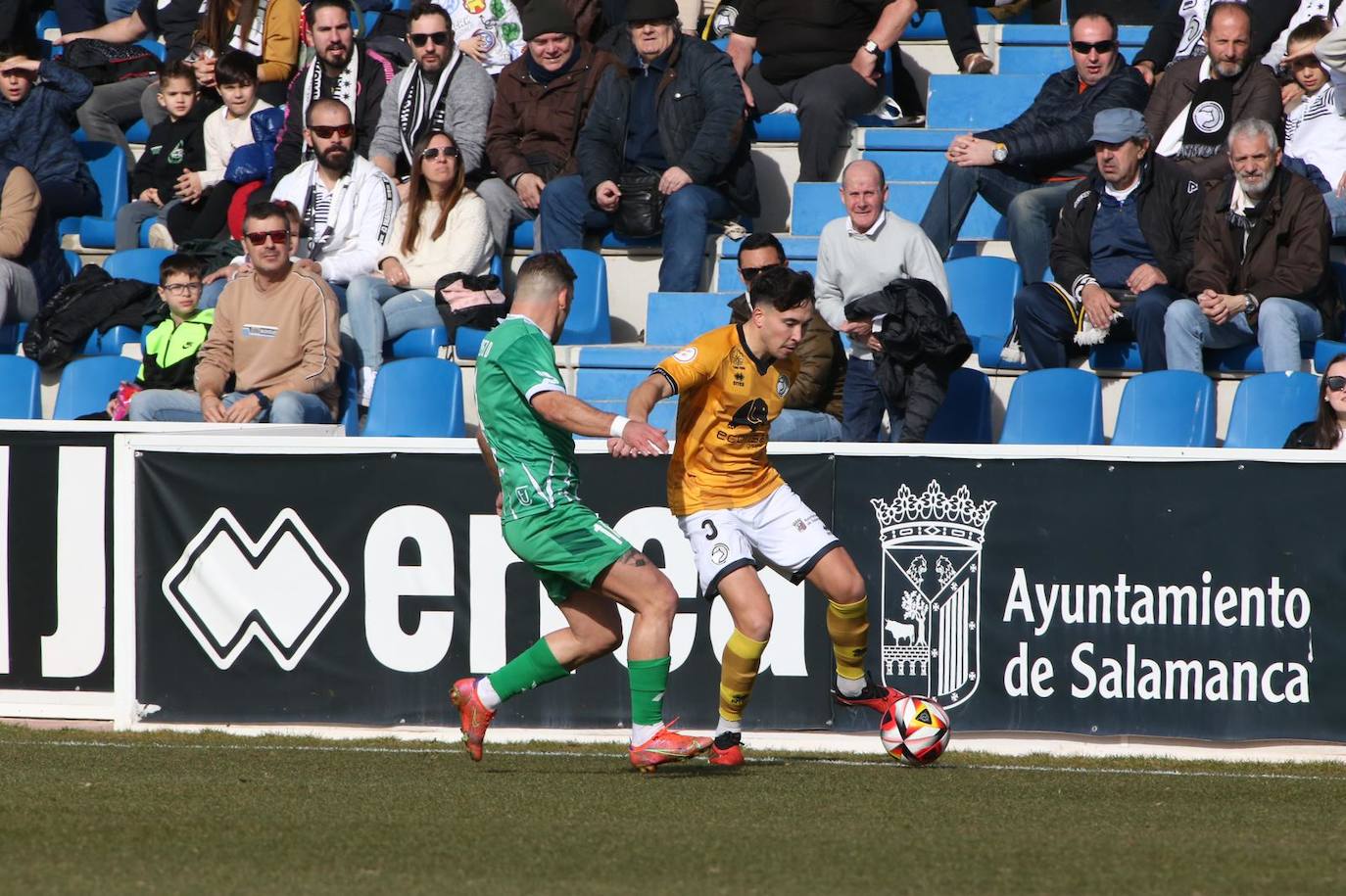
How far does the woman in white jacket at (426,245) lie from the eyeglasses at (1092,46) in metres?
3.96

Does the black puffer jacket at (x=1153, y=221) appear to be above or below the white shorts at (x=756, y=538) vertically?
above

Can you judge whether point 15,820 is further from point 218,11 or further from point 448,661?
point 218,11

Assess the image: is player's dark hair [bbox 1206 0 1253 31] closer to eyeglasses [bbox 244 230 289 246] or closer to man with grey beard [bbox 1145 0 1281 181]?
man with grey beard [bbox 1145 0 1281 181]

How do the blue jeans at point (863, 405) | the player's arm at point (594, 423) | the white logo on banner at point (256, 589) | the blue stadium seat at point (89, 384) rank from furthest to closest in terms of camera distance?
the blue stadium seat at point (89, 384) < the blue jeans at point (863, 405) < the white logo on banner at point (256, 589) < the player's arm at point (594, 423)

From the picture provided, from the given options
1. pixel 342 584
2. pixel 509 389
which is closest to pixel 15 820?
pixel 509 389

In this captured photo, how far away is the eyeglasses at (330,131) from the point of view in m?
11.4

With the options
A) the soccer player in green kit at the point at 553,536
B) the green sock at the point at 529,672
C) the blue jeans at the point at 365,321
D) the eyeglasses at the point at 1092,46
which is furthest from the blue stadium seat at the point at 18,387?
the eyeglasses at the point at 1092,46

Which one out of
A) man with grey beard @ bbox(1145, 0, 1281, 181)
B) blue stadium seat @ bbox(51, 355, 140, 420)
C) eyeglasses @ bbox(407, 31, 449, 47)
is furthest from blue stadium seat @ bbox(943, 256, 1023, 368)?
blue stadium seat @ bbox(51, 355, 140, 420)

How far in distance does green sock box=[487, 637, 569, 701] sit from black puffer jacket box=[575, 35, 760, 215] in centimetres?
515

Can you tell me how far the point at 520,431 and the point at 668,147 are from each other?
17.0 feet

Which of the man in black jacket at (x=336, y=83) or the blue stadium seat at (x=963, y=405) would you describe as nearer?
the blue stadium seat at (x=963, y=405)

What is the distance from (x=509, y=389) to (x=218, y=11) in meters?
8.51

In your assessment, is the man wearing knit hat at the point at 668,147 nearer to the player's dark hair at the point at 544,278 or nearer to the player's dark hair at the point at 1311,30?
the player's dark hair at the point at 1311,30

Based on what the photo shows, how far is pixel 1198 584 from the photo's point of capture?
794 centimetres
